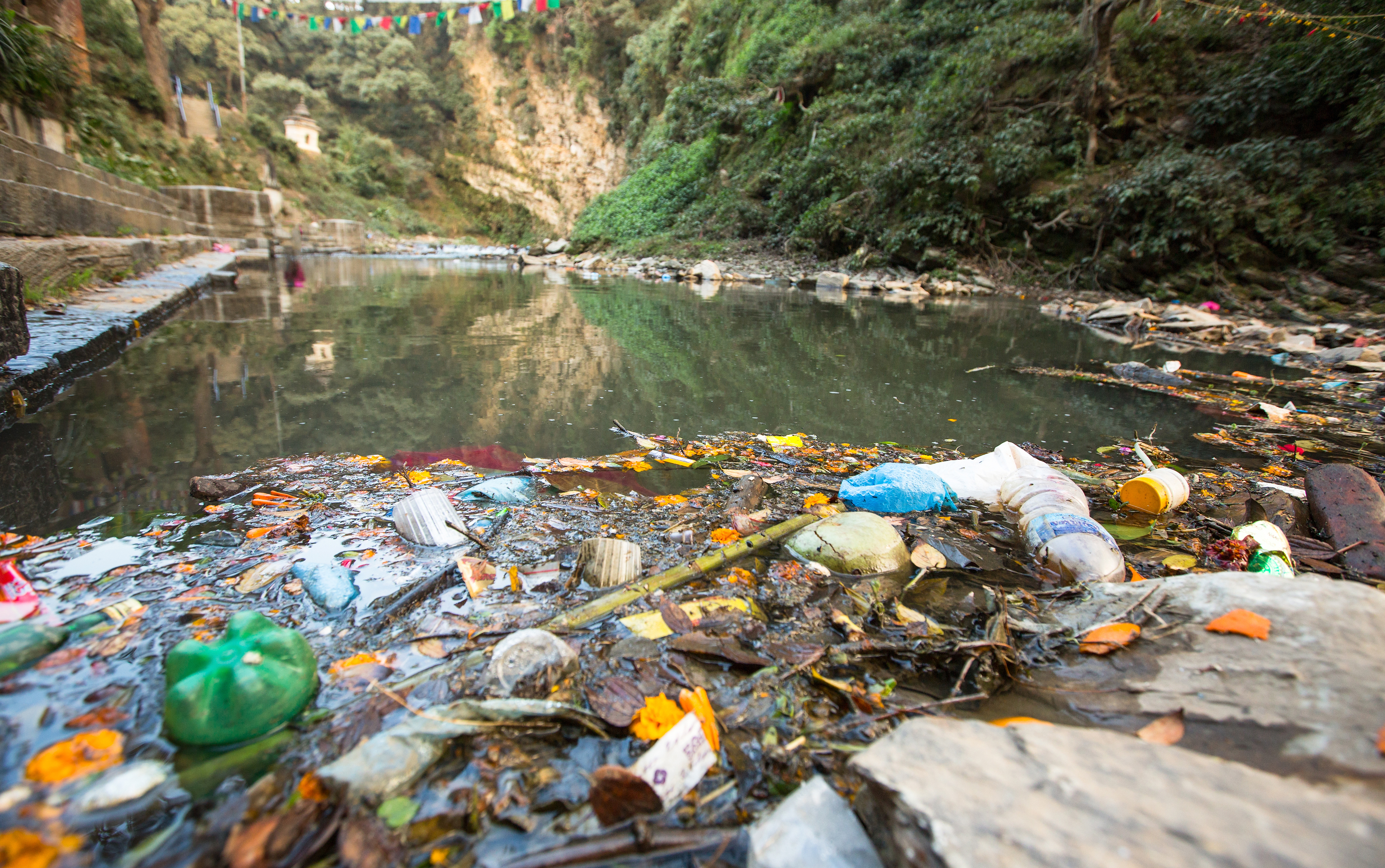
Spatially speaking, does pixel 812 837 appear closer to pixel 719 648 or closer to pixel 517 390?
pixel 719 648

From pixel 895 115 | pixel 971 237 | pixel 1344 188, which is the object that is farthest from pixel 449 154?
pixel 1344 188

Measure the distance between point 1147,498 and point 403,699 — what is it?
2378 millimetres

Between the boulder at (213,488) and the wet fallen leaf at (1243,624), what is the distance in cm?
257

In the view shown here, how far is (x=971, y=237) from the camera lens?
11555mm

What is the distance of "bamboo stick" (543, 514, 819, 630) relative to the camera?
133 centimetres

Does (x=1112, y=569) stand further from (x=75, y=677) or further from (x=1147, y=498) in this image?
(x=75, y=677)

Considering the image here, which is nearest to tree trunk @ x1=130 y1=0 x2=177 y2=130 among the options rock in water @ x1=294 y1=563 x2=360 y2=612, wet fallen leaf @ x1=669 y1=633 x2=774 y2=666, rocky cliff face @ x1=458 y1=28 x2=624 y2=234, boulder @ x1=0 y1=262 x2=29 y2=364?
rocky cliff face @ x1=458 y1=28 x2=624 y2=234

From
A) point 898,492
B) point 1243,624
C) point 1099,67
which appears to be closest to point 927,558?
point 898,492

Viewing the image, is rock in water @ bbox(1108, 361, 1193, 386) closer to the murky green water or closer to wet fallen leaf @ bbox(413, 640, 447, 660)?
the murky green water

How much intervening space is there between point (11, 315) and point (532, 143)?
133 feet

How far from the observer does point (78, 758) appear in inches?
35.5

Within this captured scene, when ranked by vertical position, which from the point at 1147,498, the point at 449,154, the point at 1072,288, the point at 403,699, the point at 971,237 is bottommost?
the point at 403,699

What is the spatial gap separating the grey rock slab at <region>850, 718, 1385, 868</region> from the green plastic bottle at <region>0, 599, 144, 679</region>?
56.5 inches

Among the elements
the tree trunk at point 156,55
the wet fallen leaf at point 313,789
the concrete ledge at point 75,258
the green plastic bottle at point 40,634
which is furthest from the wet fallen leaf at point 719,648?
the tree trunk at point 156,55
